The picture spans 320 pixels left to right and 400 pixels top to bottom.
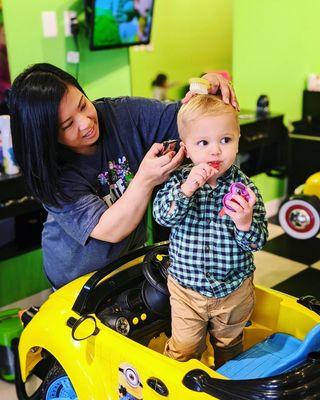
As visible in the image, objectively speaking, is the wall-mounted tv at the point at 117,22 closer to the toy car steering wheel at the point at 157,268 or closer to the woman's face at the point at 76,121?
the woman's face at the point at 76,121

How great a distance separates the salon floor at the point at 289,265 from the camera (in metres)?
2.40

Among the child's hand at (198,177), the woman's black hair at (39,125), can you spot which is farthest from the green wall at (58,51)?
the child's hand at (198,177)

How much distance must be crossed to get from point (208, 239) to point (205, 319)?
0.64 ft

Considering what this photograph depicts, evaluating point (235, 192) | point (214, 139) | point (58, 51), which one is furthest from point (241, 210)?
point (58, 51)

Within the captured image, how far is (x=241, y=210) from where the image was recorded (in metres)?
1.03

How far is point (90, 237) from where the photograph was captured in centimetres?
132

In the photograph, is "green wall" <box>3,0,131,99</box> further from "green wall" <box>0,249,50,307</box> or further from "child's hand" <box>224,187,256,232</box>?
"child's hand" <box>224,187,256,232</box>

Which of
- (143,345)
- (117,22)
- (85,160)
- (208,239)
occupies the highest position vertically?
(117,22)

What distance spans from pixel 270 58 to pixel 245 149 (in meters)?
0.67

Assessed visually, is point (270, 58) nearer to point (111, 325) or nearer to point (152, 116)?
point (152, 116)

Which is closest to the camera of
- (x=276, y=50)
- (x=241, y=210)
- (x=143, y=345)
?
(x=241, y=210)

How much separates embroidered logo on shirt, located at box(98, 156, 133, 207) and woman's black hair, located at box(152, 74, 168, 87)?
2161mm

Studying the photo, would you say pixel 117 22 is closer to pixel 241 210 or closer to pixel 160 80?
pixel 160 80

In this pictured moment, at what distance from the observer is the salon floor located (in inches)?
94.4
